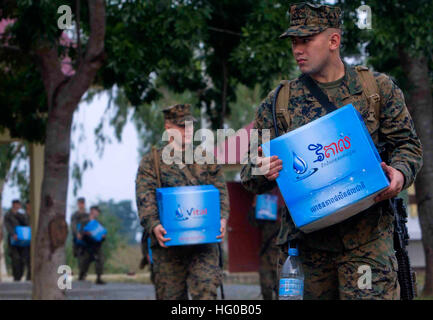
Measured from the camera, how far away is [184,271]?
7.33 metres

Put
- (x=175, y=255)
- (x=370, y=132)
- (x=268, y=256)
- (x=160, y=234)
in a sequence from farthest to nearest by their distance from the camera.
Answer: (x=268, y=256)
(x=175, y=255)
(x=160, y=234)
(x=370, y=132)

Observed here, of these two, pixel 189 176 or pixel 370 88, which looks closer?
pixel 370 88

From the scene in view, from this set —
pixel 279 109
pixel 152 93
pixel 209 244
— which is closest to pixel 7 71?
pixel 152 93

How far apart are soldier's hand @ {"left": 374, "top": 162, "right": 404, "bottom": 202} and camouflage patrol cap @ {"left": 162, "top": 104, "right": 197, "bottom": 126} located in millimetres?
3758

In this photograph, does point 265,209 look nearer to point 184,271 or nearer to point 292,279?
point 184,271

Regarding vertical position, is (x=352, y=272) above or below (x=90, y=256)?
below

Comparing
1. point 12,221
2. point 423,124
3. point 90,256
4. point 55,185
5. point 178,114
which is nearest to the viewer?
point 178,114

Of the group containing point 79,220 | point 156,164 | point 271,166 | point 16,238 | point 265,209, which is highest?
point 79,220

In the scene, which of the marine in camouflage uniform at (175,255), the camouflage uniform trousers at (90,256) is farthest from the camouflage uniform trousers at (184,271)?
the camouflage uniform trousers at (90,256)

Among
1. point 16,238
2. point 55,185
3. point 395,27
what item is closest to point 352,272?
point 55,185

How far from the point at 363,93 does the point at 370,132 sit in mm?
198

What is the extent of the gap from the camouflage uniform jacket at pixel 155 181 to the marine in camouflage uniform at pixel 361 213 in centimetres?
281

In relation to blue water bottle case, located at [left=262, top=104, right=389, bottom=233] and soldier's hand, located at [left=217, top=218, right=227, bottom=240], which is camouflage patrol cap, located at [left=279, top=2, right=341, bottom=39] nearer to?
blue water bottle case, located at [left=262, top=104, right=389, bottom=233]

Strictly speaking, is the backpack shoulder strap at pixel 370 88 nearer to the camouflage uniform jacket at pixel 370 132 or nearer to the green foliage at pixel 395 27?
the camouflage uniform jacket at pixel 370 132
